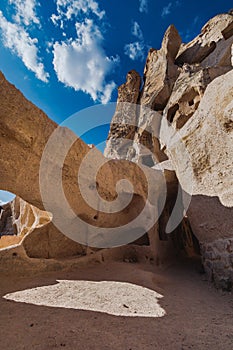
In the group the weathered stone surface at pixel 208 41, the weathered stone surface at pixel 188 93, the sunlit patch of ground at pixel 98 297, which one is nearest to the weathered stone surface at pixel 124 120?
the weathered stone surface at pixel 208 41

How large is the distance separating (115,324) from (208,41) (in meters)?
18.9

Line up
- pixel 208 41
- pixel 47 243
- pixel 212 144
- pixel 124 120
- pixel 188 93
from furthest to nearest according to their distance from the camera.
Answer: pixel 124 120
pixel 208 41
pixel 188 93
pixel 47 243
pixel 212 144

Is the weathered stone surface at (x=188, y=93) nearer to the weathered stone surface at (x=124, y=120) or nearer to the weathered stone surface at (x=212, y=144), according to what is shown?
the weathered stone surface at (x=124, y=120)

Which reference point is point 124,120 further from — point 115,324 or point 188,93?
point 115,324

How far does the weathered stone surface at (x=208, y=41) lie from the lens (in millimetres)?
13914

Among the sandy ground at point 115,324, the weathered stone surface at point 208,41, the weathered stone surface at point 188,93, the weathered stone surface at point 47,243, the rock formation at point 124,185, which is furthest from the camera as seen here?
the weathered stone surface at point 208,41

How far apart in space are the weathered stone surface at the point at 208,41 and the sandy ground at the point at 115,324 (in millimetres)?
15156

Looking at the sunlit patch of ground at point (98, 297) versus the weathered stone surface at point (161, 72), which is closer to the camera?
the sunlit patch of ground at point (98, 297)

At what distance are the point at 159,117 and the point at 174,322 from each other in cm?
1475

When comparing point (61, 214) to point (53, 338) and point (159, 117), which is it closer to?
point (53, 338)

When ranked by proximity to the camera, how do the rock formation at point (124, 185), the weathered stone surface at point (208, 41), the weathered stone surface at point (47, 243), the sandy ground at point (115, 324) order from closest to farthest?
the sandy ground at point (115, 324) < the rock formation at point (124, 185) < the weathered stone surface at point (47, 243) < the weathered stone surface at point (208, 41)

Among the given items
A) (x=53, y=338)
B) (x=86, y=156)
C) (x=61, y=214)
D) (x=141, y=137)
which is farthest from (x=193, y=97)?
(x=53, y=338)

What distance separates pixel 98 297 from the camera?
9.70 feet

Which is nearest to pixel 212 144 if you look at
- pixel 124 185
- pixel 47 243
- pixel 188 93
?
pixel 124 185
